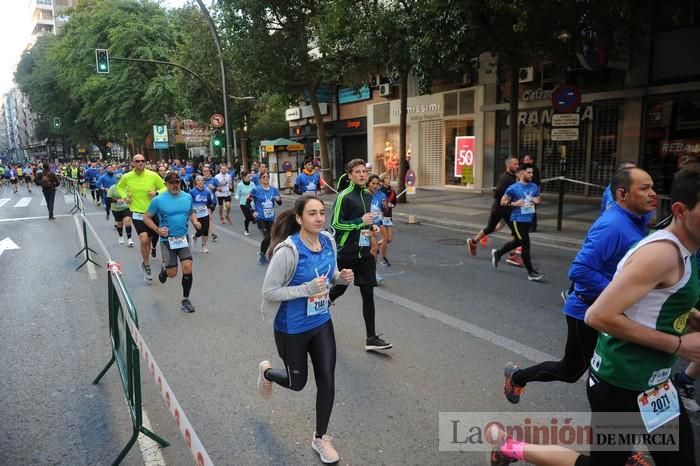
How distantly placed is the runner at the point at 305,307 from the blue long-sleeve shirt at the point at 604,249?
63.7 inches

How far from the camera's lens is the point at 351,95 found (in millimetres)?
28375

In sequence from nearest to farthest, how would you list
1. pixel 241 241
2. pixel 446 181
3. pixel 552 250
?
pixel 552 250, pixel 241 241, pixel 446 181

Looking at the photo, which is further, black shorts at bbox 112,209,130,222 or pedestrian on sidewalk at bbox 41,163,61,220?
pedestrian on sidewalk at bbox 41,163,61,220

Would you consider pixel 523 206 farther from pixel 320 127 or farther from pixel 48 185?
pixel 320 127

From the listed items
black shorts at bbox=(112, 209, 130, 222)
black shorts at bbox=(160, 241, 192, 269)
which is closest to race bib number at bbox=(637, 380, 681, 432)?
black shorts at bbox=(160, 241, 192, 269)

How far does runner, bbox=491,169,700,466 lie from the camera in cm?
196

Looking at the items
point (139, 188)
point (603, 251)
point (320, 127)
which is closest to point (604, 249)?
point (603, 251)

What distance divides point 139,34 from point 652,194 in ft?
131

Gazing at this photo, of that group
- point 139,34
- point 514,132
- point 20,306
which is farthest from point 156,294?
point 139,34

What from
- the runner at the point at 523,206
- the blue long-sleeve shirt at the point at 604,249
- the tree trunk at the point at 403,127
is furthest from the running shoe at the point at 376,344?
the tree trunk at the point at 403,127

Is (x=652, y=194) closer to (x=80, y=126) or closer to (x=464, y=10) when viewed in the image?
(x=464, y=10)

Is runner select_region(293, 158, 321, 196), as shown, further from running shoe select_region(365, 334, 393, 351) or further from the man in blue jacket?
the man in blue jacket

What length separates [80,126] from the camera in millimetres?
58188

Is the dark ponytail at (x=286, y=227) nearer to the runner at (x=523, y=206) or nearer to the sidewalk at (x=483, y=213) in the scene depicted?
the runner at (x=523, y=206)
